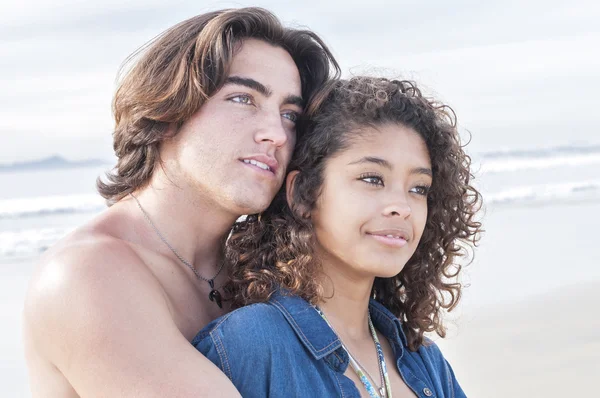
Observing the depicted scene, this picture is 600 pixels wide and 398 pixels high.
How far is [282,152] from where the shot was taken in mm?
3549

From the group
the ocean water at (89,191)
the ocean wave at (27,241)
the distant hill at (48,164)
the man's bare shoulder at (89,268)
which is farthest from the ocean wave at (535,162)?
the man's bare shoulder at (89,268)

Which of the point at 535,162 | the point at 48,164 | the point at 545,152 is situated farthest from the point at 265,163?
the point at 545,152

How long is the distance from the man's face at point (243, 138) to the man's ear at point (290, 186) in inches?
1.4

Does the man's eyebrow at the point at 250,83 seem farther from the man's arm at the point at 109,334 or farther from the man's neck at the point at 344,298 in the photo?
the man's arm at the point at 109,334

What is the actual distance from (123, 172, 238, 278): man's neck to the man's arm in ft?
1.90

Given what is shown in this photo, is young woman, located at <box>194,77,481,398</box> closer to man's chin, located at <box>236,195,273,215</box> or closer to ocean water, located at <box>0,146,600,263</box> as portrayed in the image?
man's chin, located at <box>236,195,273,215</box>

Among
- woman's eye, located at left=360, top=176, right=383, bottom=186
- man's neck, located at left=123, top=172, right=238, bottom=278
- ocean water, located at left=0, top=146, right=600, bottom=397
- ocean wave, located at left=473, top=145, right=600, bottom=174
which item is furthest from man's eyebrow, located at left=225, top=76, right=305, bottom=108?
ocean wave, located at left=473, top=145, right=600, bottom=174

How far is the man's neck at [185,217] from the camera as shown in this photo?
3.65m

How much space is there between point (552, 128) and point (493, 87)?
2859 millimetres

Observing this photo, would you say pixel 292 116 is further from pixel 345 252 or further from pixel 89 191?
pixel 89 191

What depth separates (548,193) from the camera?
15008 millimetres

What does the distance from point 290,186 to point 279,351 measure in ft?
2.77

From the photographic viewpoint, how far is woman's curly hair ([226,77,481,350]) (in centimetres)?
328

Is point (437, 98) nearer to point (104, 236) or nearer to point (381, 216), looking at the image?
point (381, 216)
